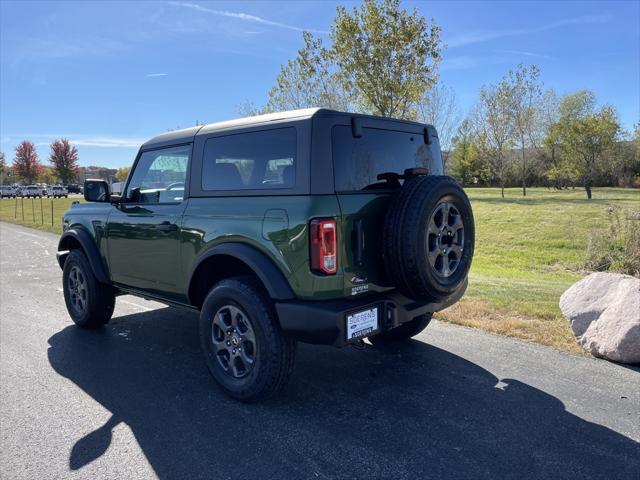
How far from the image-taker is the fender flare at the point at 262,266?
3.24 m

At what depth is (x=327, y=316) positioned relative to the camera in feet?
10.0

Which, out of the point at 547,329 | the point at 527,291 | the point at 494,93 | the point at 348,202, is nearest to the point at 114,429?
the point at 348,202

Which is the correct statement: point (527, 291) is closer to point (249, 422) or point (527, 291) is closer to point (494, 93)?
point (249, 422)

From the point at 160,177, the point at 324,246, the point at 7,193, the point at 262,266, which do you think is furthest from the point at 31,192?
the point at 324,246

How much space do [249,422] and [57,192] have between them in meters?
68.0

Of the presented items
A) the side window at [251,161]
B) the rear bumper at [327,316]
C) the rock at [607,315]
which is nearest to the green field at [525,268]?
the rock at [607,315]

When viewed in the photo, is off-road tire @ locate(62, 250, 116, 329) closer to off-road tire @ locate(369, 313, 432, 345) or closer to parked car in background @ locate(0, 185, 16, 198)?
off-road tire @ locate(369, 313, 432, 345)

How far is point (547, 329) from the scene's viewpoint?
5074 millimetres

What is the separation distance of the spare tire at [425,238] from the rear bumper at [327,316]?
0.67 ft

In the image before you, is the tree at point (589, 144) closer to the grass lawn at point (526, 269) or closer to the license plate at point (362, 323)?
the grass lawn at point (526, 269)

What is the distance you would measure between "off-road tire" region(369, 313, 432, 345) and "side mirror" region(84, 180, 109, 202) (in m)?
3.12

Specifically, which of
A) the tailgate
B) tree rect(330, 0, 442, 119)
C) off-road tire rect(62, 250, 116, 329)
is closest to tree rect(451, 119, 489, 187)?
tree rect(330, 0, 442, 119)

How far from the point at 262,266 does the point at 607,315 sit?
10.6ft

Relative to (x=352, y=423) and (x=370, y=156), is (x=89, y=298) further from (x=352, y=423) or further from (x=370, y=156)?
(x=370, y=156)
